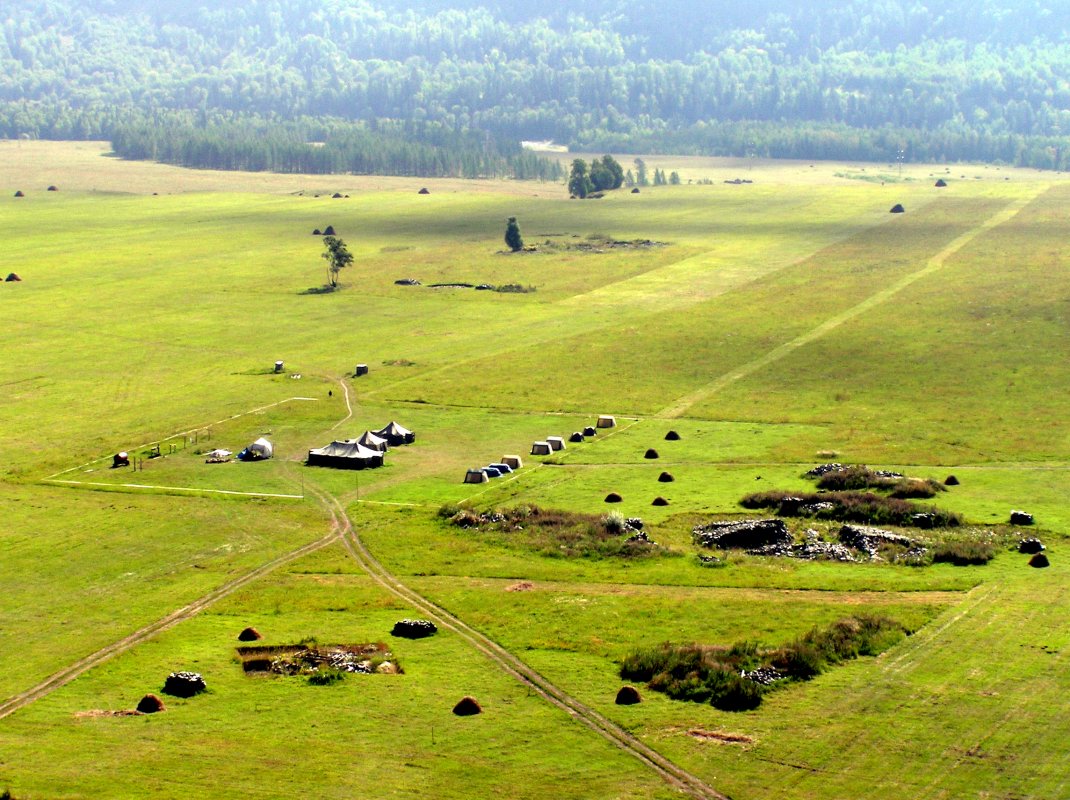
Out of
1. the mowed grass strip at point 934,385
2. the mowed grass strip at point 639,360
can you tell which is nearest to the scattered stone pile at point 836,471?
the mowed grass strip at point 934,385

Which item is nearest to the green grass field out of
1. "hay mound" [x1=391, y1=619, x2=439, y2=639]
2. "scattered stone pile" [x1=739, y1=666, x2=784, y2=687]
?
"hay mound" [x1=391, y1=619, x2=439, y2=639]

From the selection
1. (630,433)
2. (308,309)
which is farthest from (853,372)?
(308,309)

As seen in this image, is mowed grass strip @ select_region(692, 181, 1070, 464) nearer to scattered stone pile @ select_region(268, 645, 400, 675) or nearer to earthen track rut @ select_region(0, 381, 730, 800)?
earthen track rut @ select_region(0, 381, 730, 800)

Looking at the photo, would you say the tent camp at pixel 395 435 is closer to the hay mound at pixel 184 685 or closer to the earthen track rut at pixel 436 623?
the earthen track rut at pixel 436 623

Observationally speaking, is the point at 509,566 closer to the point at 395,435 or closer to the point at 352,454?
the point at 352,454

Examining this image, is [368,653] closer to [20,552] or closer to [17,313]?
[20,552]

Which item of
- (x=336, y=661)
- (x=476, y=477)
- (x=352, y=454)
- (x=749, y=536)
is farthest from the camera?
(x=352, y=454)

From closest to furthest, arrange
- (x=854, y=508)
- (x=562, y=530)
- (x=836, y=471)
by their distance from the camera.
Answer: (x=562, y=530), (x=854, y=508), (x=836, y=471)

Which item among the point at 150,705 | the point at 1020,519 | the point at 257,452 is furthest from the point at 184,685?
the point at 1020,519
